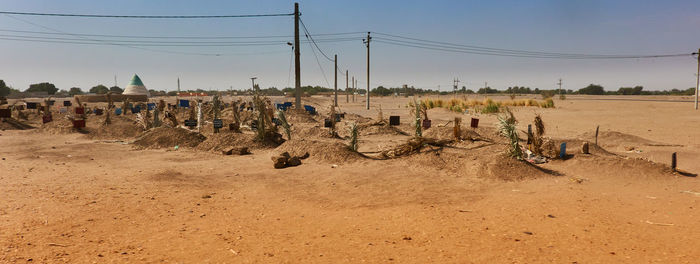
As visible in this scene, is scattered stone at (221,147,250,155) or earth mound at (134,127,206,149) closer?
scattered stone at (221,147,250,155)

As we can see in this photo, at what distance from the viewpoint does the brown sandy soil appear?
414 centimetres

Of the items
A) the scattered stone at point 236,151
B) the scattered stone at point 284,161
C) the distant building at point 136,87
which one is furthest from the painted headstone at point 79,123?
the distant building at point 136,87

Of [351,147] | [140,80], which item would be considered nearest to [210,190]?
[351,147]

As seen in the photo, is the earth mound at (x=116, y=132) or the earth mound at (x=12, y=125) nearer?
the earth mound at (x=116, y=132)

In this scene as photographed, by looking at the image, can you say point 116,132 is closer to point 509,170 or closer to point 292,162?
point 292,162

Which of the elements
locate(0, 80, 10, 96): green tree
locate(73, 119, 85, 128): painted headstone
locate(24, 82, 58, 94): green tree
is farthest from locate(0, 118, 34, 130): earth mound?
locate(24, 82, 58, 94): green tree

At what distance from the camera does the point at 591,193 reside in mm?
6496

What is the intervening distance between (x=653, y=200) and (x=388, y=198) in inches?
157

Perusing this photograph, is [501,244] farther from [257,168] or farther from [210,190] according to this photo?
[257,168]

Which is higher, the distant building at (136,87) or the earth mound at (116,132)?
the distant building at (136,87)

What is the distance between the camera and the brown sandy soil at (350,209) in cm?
414

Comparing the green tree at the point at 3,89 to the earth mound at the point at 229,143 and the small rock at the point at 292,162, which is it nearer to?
the earth mound at the point at 229,143

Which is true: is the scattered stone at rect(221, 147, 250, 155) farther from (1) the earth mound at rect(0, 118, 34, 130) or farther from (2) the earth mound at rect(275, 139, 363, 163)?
(1) the earth mound at rect(0, 118, 34, 130)

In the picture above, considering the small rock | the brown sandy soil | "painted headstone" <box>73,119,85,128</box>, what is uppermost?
"painted headstone" <box>73,119,85,128</box>
